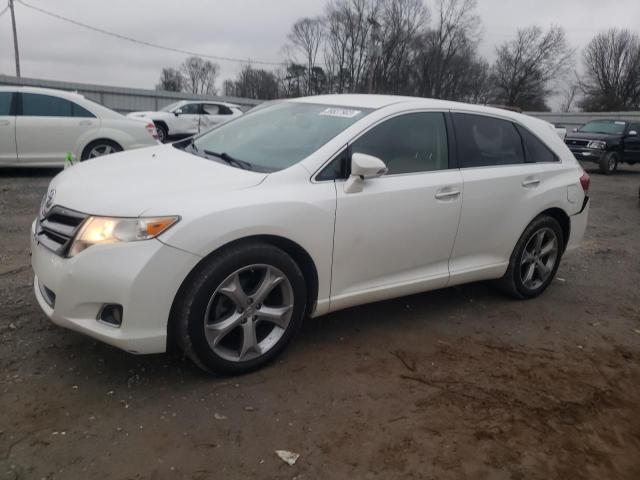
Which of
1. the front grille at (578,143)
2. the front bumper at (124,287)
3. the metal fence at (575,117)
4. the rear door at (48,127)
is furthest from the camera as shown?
the metal fence at (575,117)

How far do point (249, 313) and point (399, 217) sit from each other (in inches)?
45.5

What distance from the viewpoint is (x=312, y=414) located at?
110 inches

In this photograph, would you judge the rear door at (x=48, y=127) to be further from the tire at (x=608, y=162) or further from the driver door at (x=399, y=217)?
the tire at (x=608, y=162)

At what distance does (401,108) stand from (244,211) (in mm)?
1496

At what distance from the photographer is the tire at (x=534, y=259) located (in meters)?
4.43

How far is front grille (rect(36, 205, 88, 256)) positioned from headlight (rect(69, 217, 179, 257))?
0.08 metres

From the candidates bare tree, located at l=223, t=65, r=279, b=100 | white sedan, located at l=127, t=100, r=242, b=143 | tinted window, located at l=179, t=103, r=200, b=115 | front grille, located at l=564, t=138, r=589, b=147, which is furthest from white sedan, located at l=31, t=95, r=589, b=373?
bare tree, located at l=223, t=65, r=279, b=100

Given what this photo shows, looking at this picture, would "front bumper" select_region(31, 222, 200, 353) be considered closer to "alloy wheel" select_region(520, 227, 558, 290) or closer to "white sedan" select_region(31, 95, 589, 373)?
"white sedan" select_region(31, 95, 589, 373)

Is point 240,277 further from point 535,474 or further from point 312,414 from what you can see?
point 535,474

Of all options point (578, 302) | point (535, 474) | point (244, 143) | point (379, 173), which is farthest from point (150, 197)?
point (578, 302)

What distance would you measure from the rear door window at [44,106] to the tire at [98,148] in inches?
24.1

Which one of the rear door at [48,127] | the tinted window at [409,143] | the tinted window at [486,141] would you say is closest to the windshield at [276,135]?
the tinted window at [409,143]

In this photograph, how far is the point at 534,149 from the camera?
14.8 ft

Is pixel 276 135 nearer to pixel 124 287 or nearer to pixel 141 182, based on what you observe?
pixel 141 182
